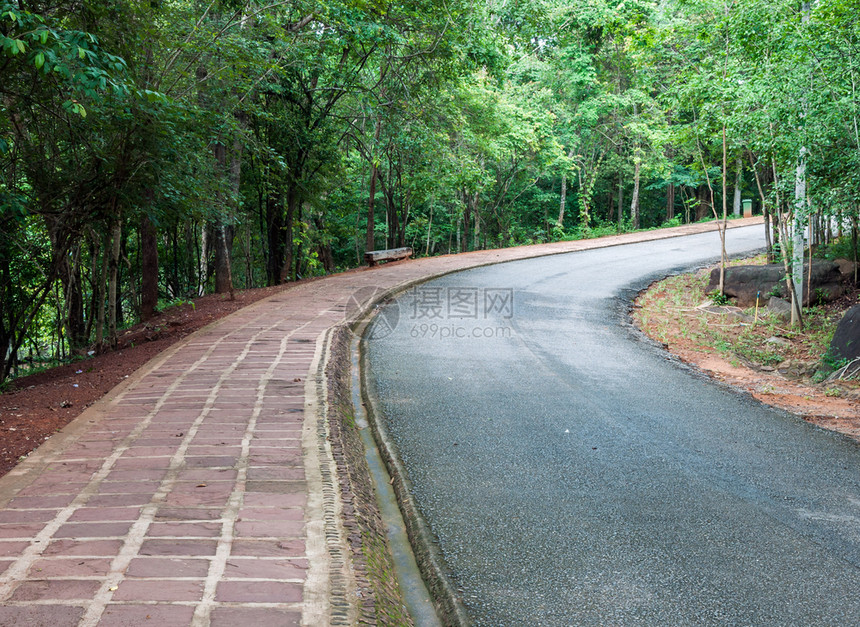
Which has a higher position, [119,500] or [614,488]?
[119,500]

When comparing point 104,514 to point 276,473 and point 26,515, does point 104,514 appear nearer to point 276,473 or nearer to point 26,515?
point 26,515

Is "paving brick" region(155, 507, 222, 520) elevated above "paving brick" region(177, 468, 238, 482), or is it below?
below

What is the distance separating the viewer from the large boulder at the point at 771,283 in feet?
37.4

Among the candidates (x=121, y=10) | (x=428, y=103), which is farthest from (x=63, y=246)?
(x=428, y=103)

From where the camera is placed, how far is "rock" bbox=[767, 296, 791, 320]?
10962mm

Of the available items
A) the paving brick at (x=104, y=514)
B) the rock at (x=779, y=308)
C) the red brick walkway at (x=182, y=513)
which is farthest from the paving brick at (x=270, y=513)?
the rock at (x=779, y=308)

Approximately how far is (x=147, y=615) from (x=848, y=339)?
28.1ft

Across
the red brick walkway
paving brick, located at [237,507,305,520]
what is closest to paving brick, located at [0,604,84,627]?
the red brick walkway

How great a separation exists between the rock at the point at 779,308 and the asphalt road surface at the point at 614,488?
4.22 m

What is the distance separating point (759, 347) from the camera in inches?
386

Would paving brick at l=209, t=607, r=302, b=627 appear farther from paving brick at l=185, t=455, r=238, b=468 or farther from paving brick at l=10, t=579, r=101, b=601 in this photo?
paving brick at l=185, t=455, r=238, b=468

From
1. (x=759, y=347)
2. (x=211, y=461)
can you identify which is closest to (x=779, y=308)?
(x=759, y=347)

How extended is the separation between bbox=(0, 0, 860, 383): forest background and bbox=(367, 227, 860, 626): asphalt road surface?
11.8 feet

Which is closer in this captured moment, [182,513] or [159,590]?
[159,590]
